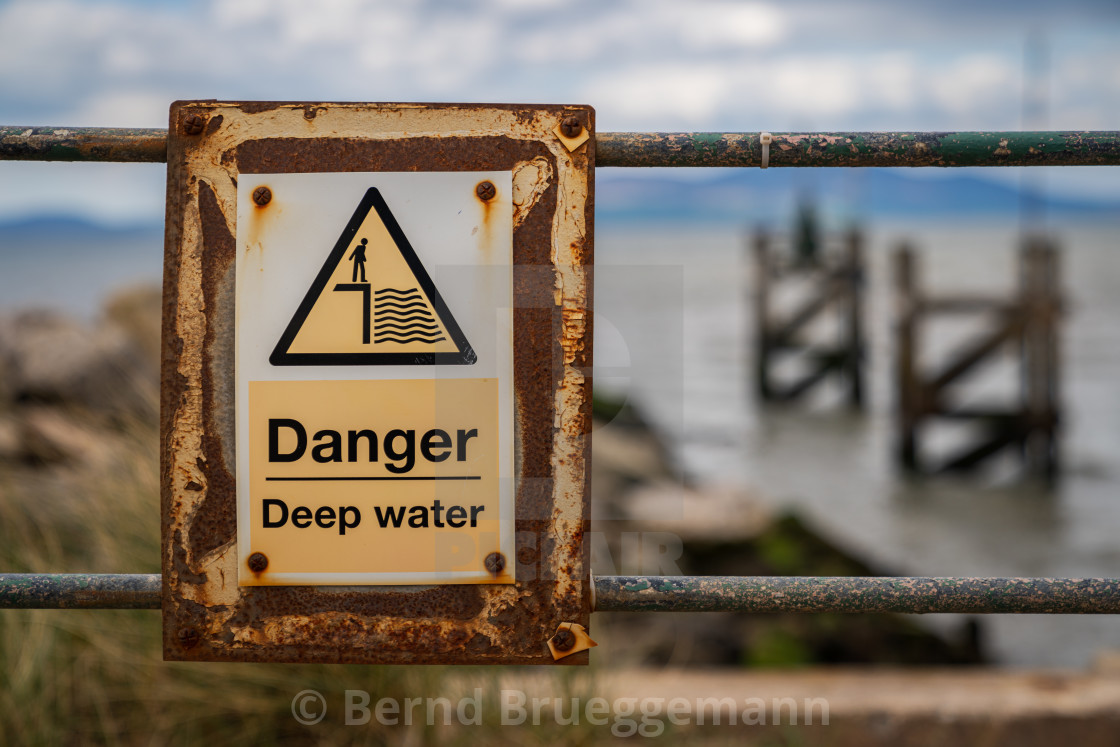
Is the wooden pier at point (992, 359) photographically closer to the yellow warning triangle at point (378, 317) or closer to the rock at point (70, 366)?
the rock at point (70, 366)

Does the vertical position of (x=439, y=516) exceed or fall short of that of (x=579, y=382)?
it falls short

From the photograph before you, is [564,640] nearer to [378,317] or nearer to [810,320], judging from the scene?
[378,317]

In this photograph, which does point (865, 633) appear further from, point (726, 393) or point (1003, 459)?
point (726, 393)

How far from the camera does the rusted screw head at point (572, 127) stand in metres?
1.17

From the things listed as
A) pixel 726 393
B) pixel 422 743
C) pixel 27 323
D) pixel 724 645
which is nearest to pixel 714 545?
pixel 724 645

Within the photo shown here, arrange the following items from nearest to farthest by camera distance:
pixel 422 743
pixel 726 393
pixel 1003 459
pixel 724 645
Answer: pixel 422 743, pixel 724 645, pixel 1003 459, pixel 726 393

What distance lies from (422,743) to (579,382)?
5.49 feet

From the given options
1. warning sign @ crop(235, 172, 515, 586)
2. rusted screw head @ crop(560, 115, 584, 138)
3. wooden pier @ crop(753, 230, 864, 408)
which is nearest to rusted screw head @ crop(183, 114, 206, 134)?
warning sign @ crop(235, 172, 515, 586)

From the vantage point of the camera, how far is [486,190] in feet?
3.80

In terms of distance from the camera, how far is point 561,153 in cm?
117

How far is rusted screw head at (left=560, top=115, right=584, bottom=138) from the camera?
3.82 feet

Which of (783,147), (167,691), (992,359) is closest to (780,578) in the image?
(783,147)

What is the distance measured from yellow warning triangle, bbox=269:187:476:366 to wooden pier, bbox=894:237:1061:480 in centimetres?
941

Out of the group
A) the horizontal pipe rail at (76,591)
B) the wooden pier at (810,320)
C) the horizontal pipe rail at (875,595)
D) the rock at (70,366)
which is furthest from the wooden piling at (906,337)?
the horizontal pipe rail at (76,591)
